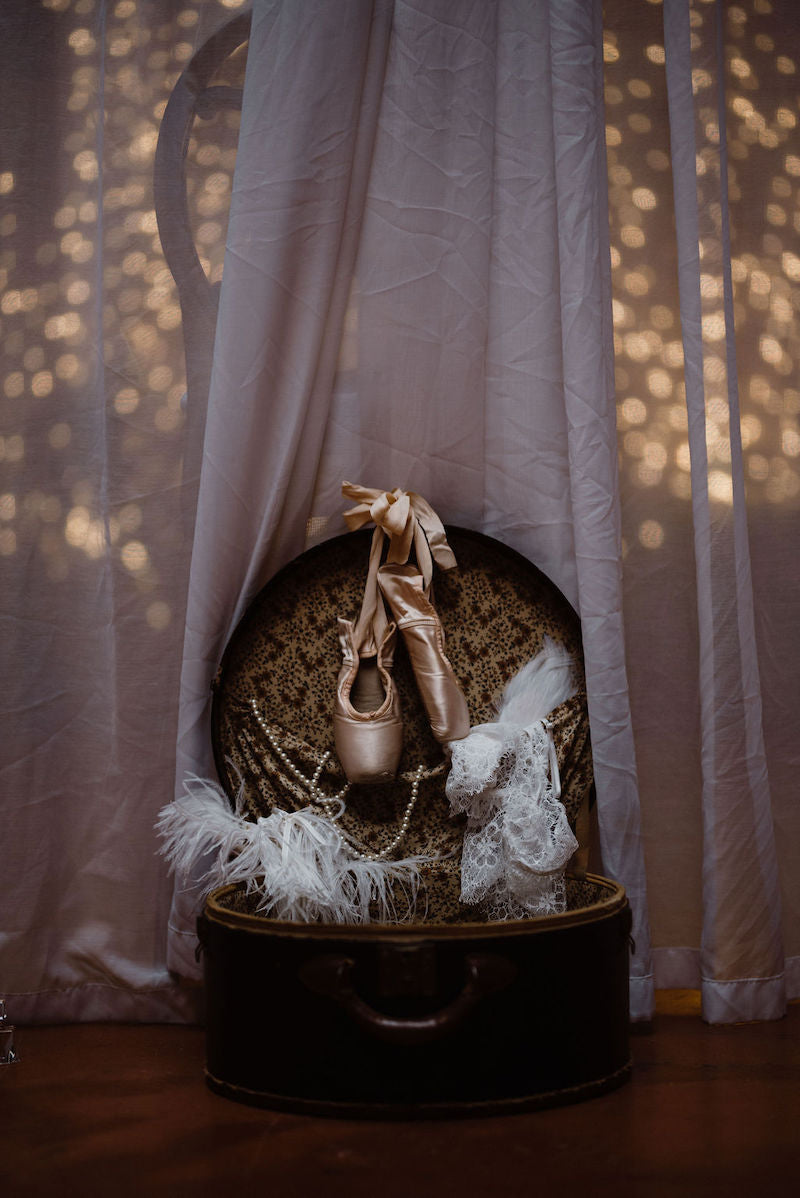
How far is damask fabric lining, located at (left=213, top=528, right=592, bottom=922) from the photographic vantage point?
1073 mm

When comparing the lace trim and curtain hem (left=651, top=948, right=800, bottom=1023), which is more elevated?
the lace trim

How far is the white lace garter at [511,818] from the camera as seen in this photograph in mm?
984

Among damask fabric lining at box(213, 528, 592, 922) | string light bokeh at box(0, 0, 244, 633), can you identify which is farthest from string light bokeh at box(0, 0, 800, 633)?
damask fabric lining at box(213, 528, 592, 922)

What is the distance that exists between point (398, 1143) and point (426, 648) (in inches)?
19.0

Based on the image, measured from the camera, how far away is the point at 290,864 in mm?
946

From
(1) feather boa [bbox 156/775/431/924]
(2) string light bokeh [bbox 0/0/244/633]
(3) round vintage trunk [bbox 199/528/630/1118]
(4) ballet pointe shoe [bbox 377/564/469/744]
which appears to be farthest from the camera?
(2) string light bokeh [bbox 0/0/244/633]

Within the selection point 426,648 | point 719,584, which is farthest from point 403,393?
point 719,584

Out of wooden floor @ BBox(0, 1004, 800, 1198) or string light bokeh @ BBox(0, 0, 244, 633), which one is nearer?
wooden floor @ BBox(0, 1004, 800, 1198)

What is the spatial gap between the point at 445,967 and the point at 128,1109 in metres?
0.32

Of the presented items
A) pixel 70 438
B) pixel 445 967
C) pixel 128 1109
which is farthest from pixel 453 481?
pixel 128 1109

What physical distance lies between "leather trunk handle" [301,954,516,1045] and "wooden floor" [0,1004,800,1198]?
0.08m

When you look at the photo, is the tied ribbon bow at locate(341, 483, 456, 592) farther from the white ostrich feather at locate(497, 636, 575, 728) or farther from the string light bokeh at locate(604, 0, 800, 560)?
the string light bokeh at locate(604, 0, 800, 560)

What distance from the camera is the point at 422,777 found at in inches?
42.4

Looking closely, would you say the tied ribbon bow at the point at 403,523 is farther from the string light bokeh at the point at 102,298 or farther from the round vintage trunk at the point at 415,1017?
the round vintage trunk at the point at 415,1017
